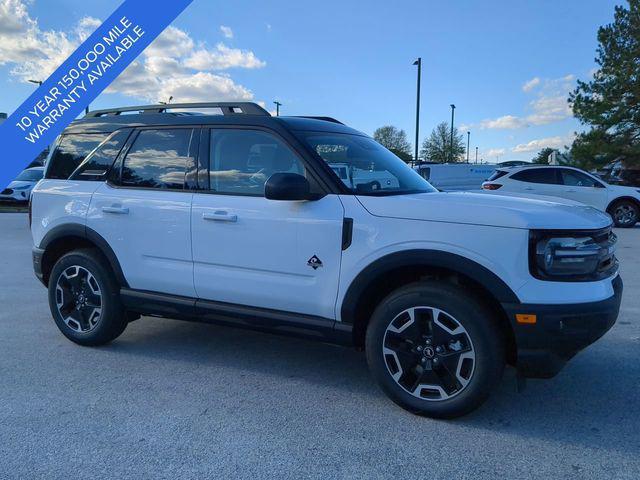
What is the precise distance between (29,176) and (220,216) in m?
21.5

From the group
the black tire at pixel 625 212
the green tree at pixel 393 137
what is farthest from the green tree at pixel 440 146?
the black tire at pixel 625 212

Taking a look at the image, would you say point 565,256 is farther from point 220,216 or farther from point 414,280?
point 220,216

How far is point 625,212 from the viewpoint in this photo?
14.5 metres

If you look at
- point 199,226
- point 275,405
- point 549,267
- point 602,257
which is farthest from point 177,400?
point 602,257

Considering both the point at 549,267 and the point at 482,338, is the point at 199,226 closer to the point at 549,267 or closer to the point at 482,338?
the point at 482,338

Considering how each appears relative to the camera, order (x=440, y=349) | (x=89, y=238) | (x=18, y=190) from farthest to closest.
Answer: (x=18, y=190), (x=89, y=238), (x=440, y=349)

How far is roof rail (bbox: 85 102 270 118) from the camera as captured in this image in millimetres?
4012

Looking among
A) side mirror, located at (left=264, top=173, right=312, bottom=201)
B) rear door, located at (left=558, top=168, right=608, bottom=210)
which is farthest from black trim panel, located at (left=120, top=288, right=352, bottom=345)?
rear door, located at (left=558, top=168, right=608, bottom=210)

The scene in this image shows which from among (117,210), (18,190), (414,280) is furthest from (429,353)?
(18,190)

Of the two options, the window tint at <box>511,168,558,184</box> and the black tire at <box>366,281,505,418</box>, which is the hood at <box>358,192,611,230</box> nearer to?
the black tire at <box>366,281,505,418</box>

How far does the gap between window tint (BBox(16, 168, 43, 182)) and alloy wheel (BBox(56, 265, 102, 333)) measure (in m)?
19.4

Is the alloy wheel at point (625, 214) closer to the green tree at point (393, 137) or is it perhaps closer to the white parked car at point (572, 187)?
the white parked car at point (572, 187)

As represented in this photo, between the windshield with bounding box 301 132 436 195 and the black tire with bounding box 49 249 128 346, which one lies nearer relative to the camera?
the windshield with bounding box 301 132 436 195

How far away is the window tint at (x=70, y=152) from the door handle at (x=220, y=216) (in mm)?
1440
